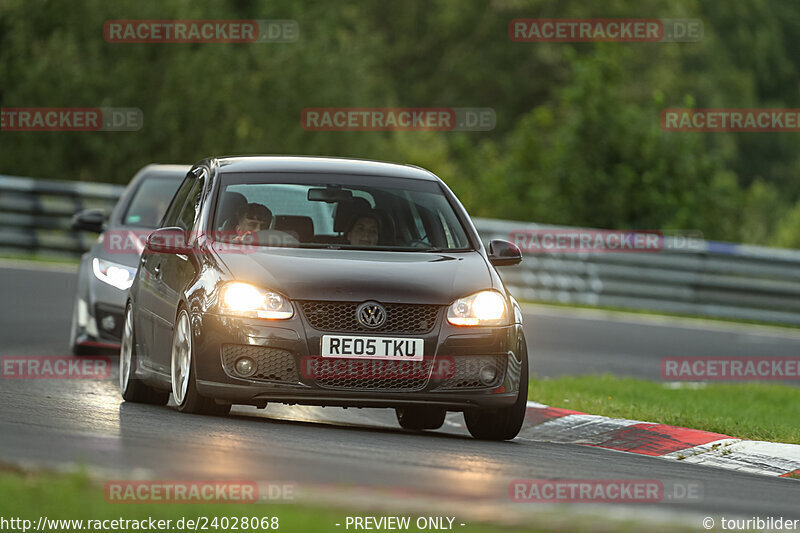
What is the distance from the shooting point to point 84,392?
11.9 metres

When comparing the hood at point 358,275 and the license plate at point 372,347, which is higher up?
the hood at point 358,275

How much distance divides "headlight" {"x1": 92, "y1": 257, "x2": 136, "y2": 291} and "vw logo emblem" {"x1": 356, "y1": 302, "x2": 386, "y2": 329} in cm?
437

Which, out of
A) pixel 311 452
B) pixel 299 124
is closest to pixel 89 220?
pixel 311 452

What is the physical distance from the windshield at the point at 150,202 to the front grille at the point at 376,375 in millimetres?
5411

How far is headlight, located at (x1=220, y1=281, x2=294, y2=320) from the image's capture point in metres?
9.70

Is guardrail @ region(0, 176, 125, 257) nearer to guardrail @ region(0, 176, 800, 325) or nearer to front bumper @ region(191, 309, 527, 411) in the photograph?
guardrail @ region(0, 176, 800, 325)

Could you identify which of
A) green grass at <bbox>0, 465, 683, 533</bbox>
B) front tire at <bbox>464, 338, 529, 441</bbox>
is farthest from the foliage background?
green grass at <bbox>0, 465, 683, 533</bbox>

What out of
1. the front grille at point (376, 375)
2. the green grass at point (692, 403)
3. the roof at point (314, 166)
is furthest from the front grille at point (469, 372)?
the green grass at point (692, 403)

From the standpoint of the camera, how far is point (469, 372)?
9.95 meters

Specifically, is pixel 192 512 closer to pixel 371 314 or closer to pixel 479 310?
pixel 371 314

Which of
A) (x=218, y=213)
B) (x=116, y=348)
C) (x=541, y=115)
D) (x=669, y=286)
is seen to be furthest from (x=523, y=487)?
(x=541, y=115)

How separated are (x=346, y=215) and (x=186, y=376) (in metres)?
1.51

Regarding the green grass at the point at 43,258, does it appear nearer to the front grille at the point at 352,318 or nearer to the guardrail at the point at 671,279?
the guardrail at the point at 671,279

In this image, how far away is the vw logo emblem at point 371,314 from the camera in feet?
31.8
